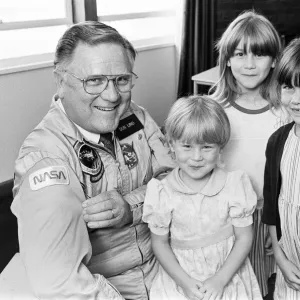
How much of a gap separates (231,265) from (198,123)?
46 cm

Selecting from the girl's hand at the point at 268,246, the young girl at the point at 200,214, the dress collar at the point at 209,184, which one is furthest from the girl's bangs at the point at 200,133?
the girl's hand at the point at 268,246

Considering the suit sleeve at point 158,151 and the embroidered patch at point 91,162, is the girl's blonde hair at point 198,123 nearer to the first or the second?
the suit sleeve at point 158,151

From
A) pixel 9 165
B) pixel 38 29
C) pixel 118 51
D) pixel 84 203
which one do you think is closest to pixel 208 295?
pixel 84 203

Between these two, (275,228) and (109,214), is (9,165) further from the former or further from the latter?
(275,228)

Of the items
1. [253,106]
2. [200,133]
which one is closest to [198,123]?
[200,133]

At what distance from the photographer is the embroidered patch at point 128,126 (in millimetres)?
1612

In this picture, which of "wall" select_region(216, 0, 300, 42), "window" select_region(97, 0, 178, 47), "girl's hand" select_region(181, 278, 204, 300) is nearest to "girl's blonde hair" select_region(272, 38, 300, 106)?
"girl's hand" select_region(181, 278, 204, 300)

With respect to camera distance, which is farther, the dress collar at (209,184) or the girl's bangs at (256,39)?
the girl's bangs at (256,39)

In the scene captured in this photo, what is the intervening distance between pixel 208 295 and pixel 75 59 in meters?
0.82

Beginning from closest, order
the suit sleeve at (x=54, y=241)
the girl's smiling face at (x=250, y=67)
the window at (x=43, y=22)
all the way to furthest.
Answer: the suit sleeve at (x=54, y=241)
the girl's smiling face at (x=250, y=67)
the window at (x=43, y=22)

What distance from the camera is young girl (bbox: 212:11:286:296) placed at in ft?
6.32

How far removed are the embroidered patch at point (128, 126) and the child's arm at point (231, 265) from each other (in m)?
0.48

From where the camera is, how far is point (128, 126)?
65.1 inches

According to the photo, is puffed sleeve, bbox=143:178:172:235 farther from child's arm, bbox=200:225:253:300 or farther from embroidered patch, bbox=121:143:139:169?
child's arm, bbox=200:225:253:300
